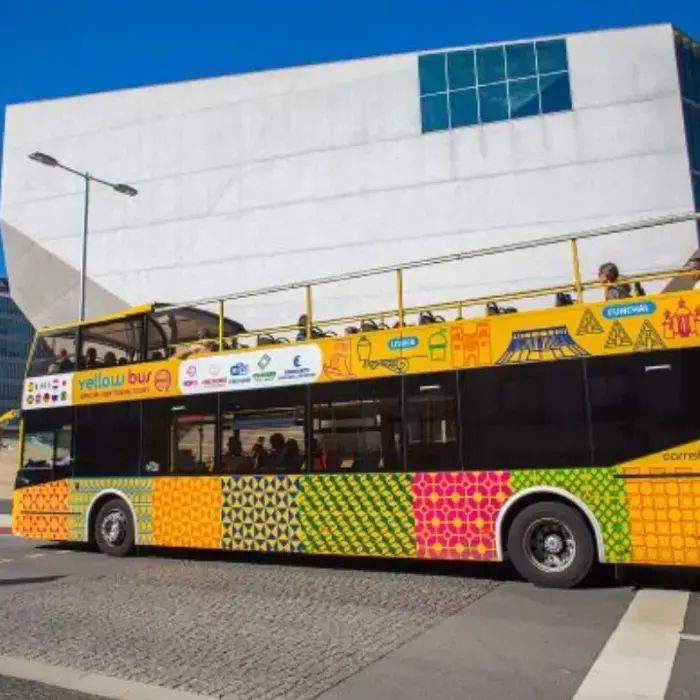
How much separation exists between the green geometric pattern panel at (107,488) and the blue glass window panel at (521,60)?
87.5 feet

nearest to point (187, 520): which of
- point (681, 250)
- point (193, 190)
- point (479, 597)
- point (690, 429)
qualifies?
point (479, 597)

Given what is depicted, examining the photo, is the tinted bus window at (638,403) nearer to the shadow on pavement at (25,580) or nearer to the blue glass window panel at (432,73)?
the shadow on pavement at (25,580)

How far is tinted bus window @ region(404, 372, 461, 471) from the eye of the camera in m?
8.56

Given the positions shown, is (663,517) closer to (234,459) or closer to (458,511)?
(458,511)

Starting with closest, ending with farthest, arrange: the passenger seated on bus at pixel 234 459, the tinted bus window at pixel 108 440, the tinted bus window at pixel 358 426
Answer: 1. the tinted bus window at pixel 358 426
2. the passenger seated on bus at pixel 234 459
3. the tinted bus window at pixel 108 440

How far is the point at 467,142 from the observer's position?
3231 centimetres

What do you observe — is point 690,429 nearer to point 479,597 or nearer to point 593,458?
point 593,458

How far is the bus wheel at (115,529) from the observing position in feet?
36.7

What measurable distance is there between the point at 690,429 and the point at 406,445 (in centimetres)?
307

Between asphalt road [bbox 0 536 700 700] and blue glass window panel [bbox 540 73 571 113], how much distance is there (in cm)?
2609

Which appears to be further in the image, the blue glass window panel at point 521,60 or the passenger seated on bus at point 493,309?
the blue glass window panel at point 521,60

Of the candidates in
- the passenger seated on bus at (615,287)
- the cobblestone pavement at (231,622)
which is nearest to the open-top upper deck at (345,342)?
the passenger seated on bus at (615,287)

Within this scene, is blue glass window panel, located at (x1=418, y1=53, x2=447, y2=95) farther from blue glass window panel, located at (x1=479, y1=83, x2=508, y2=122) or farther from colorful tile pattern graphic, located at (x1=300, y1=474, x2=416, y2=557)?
colorful tile pattern graphic, located at (x1=300, y1=474, x2=416, y2=557)

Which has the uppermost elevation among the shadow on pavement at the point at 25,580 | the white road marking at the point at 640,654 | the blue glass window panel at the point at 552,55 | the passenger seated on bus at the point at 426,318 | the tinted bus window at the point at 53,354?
the blue glass window panel at the point at 552,55
